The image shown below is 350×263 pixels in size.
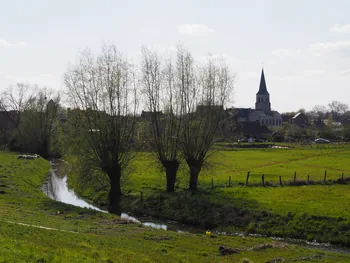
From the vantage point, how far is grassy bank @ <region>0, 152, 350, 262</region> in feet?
49.0

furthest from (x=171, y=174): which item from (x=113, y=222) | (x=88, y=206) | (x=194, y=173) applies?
(x=113, y=222)

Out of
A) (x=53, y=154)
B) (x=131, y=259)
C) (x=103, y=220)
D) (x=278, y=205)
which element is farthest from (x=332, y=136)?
(x=131, y=259)

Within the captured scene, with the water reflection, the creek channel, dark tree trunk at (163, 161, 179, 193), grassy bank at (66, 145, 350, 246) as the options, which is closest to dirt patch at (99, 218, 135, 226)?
the creek channel

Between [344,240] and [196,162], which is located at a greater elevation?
[196,162]

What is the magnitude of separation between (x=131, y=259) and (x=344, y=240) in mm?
15319

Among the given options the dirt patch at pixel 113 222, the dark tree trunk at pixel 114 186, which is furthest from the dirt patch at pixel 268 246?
the dark tree trunk at pixel 114 186

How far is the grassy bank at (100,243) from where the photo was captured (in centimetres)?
1495

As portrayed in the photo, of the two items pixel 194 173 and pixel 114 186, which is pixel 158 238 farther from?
pixel 194 173

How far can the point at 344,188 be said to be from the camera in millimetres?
40562

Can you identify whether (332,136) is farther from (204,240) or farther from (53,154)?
(204,240)

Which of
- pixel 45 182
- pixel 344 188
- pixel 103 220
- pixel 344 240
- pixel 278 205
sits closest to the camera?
pixel 344 240

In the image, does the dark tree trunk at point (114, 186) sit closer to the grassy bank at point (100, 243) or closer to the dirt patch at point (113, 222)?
the grassy bank at point (100, 243)

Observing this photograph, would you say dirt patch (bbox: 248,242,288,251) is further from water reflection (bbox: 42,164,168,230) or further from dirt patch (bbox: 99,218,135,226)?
water reflection (bbox: 42,164,168,230)

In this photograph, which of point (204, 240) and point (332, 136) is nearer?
point (204, 240)
